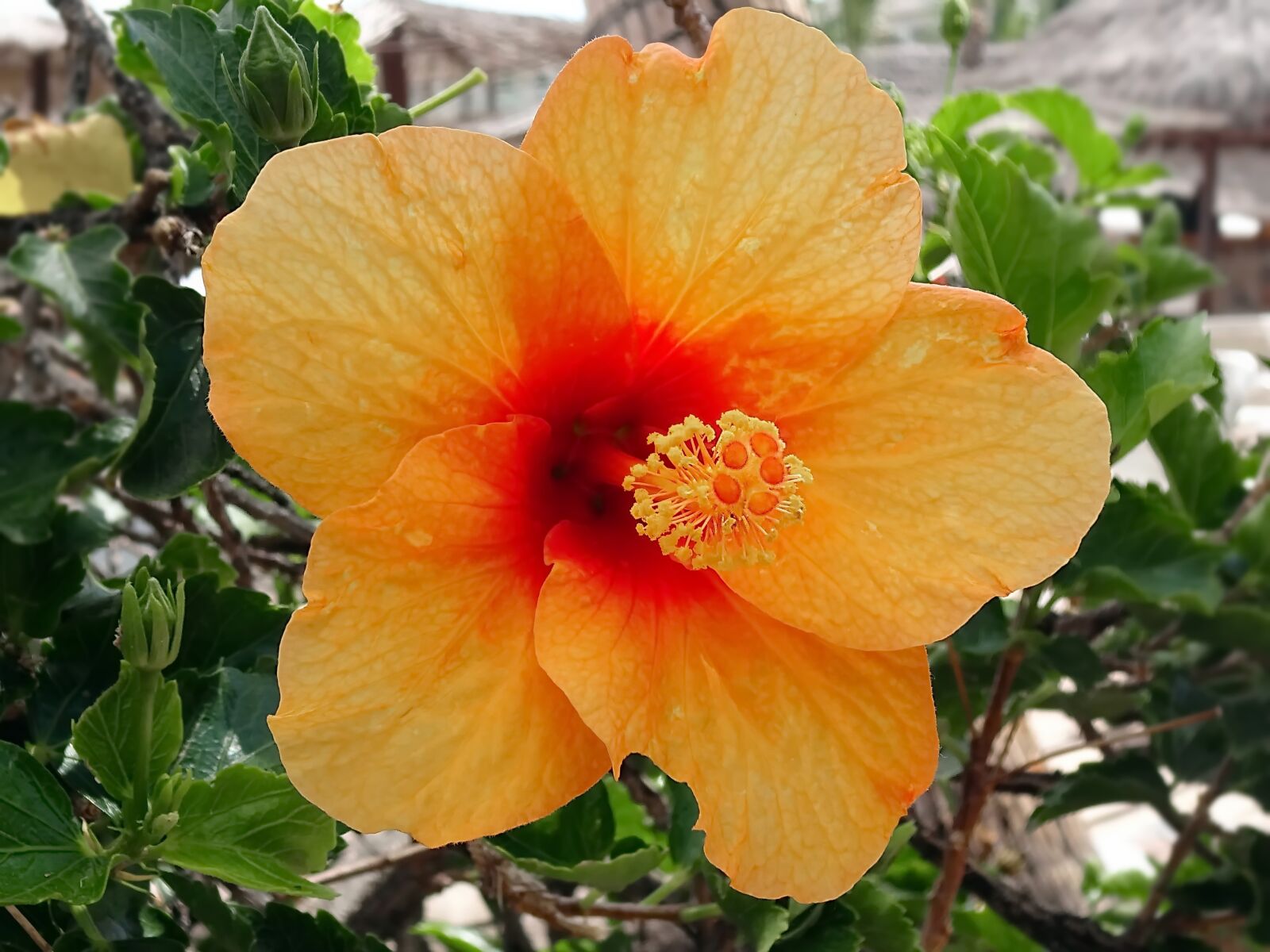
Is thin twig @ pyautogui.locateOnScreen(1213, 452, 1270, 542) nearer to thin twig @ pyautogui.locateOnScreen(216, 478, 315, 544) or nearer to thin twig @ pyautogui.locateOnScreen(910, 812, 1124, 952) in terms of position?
thin twig @ pyautogui.locateOnScreen(910, 812, 1124, 952)

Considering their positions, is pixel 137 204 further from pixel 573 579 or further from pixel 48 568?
pixel 573 579

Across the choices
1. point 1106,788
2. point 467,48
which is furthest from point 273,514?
point 467,48

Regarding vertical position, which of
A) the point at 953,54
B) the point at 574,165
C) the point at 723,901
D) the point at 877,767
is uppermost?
the point at 574,165

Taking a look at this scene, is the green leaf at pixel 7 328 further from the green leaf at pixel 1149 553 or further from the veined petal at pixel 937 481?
the green leaf at pixel 1149 553

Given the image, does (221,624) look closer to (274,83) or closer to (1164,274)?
(274,83)

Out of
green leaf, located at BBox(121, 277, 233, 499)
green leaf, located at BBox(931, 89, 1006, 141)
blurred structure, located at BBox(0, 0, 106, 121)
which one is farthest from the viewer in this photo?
blurred structure, located at BBox(0, 0, 106, 121)

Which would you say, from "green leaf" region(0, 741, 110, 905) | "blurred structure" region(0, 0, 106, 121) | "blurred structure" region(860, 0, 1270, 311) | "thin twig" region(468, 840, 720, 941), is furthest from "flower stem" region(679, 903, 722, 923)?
"blurred structure" region(860, 0, 1270, 311)

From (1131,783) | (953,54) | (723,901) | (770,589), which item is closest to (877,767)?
(770,589)
